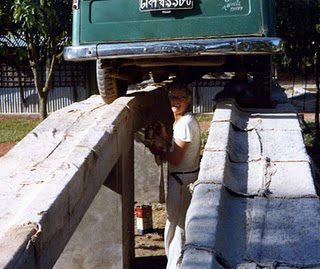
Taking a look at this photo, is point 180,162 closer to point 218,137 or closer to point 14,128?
point 218,137

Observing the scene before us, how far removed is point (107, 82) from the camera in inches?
267

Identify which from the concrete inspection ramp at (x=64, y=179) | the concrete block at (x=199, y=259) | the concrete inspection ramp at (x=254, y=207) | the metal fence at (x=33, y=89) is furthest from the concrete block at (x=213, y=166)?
the metal fence at (x=33, y=89)

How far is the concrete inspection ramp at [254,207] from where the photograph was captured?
271 centimetres

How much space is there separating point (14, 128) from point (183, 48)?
11.4 metres

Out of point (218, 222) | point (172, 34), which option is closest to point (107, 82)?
point (172, 34)

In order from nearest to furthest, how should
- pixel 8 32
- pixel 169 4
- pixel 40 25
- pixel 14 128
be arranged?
pixel 169 4 < pixel 40 25 < pixel 8 32 < pixel 14 128

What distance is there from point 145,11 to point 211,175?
3.20 m

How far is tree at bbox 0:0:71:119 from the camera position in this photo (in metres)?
10.4

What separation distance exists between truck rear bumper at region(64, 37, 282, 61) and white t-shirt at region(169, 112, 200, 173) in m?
0.95

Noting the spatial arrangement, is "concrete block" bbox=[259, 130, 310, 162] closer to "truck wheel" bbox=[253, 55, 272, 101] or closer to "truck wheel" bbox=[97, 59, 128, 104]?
"truck wheel" bbox=[253, 55, 272, 101]

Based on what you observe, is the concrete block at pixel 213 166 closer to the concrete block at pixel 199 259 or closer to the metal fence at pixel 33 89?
the concrete block at pixel 199 259

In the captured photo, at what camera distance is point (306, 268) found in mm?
2584

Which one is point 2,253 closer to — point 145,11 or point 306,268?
point 306,268

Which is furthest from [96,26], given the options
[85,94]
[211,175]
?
[85,94]
